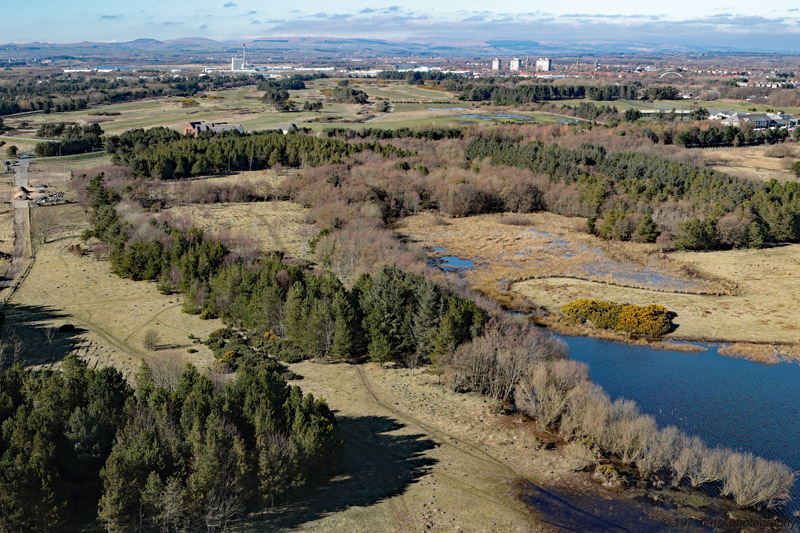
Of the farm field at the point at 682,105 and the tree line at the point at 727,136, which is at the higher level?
the farm field at the point at 682,105

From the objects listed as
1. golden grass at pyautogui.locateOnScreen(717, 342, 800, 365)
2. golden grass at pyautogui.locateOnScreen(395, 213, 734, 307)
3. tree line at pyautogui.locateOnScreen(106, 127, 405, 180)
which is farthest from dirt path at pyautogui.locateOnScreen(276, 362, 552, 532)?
tree line at pyautogui.locateOnScreen(106, 127, 405, 180)

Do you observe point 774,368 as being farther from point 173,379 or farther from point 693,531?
point 173,379

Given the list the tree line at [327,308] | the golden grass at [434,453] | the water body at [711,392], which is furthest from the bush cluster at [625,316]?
the golden grass at [434,453]

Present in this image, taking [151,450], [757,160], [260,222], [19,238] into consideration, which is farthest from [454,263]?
[757,160]

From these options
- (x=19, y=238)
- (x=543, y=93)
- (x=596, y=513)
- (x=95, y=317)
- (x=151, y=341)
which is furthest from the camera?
(x=543, y=93)

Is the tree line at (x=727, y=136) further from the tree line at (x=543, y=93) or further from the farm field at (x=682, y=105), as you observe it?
the tree line at (x=543, y=93)

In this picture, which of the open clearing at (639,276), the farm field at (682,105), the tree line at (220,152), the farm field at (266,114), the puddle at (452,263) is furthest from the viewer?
the farm field at (682,105)

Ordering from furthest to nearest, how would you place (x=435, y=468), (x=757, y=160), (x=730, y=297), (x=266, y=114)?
1. (x=266, y=114)
2. (x=757, y=160)
3. (x=730, y=297)
4. (x=435, y=468)

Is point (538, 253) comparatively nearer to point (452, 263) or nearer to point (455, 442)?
point (452, 263)

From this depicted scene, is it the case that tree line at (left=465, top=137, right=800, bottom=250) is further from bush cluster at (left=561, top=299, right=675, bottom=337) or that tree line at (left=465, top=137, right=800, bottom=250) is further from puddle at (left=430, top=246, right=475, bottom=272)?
bush cluster at (left=561, top=299, right=675, bottom=337)
